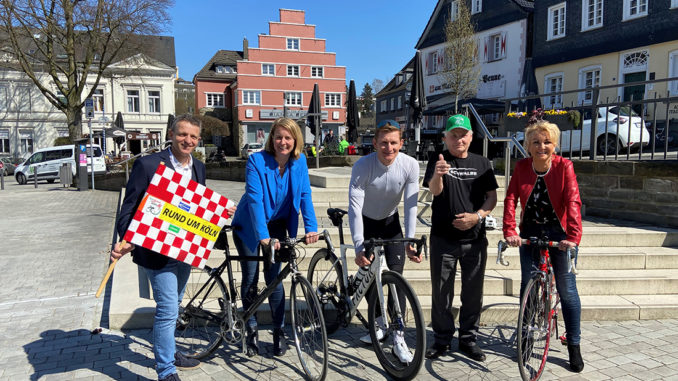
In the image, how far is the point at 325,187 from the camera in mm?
8875

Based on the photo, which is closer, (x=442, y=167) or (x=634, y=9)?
(x=442, y=167)

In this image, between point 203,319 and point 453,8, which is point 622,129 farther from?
point 453,8

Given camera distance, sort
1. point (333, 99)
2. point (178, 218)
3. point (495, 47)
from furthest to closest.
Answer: point (333, 99), point (495, 47), point (178, 218)

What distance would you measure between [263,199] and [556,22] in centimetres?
2616

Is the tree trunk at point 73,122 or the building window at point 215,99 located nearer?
the tree trunk at point 73,122

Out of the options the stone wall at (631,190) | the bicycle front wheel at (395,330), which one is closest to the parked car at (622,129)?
the stone wall at (631,190)

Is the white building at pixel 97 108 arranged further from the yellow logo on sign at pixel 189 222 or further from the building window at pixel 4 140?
the yellow logo on sign at pixel 189 222

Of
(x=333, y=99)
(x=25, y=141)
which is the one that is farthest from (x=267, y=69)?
(x=25, y=141)

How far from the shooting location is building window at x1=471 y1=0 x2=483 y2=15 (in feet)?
100

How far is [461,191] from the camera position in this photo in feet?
12.4

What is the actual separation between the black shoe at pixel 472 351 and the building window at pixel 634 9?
2207 cm

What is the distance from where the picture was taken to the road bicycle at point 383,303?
11.0 ft

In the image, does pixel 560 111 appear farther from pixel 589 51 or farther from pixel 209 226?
pixel 589 51

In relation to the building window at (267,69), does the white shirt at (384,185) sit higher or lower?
lower
